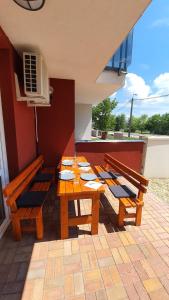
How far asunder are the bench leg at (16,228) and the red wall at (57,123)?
2037 mm

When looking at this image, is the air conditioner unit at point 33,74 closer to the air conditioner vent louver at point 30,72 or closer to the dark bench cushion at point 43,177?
the air conditioner vent louver at point 30,72

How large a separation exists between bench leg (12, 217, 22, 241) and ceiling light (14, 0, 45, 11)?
231 centimetres

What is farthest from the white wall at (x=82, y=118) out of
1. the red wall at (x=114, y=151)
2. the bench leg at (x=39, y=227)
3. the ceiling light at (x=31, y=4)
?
the ceiling light at (x=31, y=4)

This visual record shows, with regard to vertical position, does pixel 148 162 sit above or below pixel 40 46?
below

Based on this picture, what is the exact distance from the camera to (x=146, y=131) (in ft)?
121

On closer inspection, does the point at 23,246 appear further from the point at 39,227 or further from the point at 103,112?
the point at 103,112

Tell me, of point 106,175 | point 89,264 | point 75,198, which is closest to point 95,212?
point 75,198

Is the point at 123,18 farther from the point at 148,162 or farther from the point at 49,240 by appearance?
the point at 148,162

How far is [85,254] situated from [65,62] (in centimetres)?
300

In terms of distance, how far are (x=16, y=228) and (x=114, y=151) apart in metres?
3.36

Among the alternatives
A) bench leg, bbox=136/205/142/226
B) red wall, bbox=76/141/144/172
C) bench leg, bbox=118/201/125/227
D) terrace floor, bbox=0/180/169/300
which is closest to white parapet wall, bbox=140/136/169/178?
red wall, bbox=76/141/144/172

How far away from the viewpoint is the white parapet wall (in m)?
4.69

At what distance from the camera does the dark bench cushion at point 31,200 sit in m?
2.03

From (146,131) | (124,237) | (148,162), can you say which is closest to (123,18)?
(124,237)
